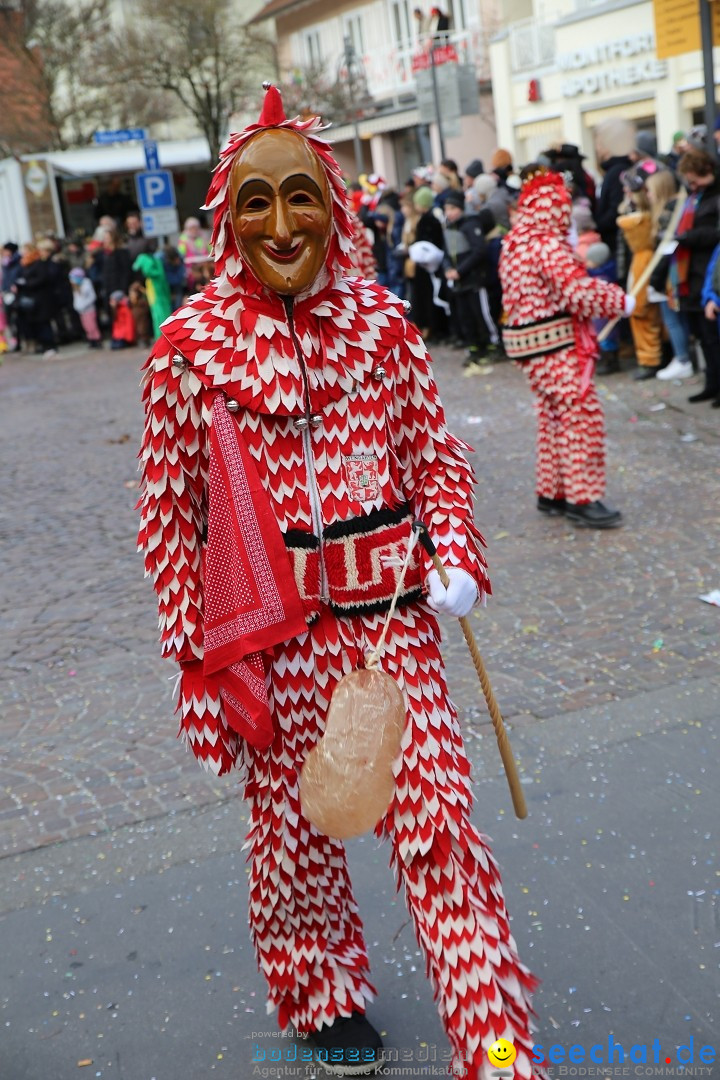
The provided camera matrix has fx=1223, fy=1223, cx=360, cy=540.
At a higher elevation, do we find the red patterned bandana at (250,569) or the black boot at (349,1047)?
the red patterned bandana at (250,569)

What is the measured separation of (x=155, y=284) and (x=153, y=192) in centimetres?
144

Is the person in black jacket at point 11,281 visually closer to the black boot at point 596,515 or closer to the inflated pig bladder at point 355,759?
the black boot at point 596,515

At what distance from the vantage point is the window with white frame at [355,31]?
125ft

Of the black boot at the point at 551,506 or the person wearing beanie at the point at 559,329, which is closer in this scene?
the person wearing beanie at the point at 559,329

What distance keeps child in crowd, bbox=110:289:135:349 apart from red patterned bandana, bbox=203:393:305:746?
18.9 metres

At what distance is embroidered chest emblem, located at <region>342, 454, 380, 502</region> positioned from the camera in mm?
2604

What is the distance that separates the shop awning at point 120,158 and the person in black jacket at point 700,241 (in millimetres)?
19508

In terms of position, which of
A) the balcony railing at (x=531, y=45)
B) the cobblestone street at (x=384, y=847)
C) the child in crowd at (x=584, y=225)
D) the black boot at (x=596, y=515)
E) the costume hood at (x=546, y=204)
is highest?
the balcony railing at (x=531, y=45)

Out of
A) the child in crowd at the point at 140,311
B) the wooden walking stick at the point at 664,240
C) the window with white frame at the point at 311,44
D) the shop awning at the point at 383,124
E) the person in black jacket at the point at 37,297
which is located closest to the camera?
the wooden walking stick at the point at 664,240

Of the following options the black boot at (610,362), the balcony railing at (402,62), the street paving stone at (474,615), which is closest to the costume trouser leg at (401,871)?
the street paving stone at (474,615)

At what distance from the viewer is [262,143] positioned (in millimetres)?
2559

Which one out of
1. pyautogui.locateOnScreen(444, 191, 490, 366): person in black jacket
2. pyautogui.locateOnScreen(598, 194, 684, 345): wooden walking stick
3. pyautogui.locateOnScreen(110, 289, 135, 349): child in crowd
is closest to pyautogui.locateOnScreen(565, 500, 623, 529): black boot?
pyautogui.locateOnScreen(598, 194, 684, 345): wooden walking stick

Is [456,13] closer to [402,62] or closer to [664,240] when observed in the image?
[402,62]

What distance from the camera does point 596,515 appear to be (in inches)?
275
